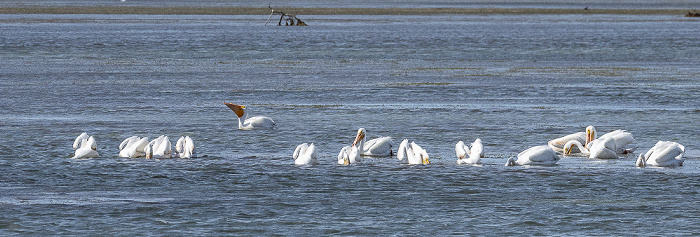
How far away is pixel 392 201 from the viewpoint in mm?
11430

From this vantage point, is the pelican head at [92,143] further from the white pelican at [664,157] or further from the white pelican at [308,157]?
the white pelican at [664,157]

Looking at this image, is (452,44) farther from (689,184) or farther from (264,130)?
(689,184)

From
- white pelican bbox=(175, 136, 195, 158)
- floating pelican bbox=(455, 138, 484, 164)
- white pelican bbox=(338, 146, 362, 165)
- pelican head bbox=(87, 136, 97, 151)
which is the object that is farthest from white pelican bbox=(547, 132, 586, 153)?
pelican head bbox=(87, 136, 97, 151)

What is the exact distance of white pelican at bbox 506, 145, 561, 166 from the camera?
44.4 ft

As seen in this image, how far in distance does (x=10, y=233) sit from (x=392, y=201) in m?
3.68

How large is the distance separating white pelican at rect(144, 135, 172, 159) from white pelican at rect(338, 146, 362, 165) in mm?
2133

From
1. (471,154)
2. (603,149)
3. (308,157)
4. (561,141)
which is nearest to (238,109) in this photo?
(308,157)

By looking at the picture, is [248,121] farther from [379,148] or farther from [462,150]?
[462,150]

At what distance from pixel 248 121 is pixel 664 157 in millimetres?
6525

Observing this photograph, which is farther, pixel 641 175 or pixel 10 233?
pixel 641 175

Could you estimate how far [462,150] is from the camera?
13859 mm

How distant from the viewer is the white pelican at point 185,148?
1421 cm

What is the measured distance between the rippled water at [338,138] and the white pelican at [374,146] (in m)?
0.32

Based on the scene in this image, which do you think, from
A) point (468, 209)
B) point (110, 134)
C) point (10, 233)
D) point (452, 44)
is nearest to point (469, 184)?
point (468, 209)
